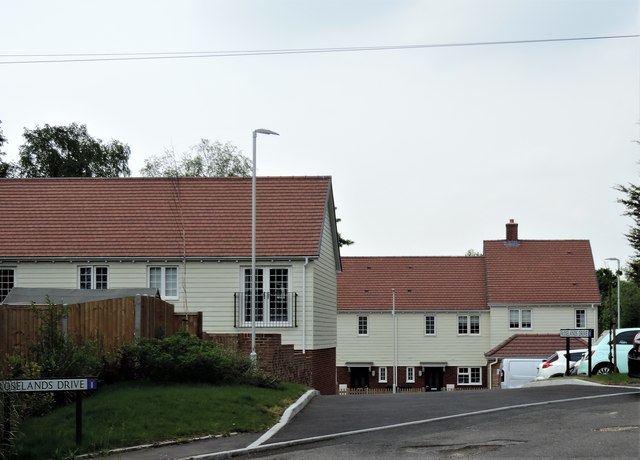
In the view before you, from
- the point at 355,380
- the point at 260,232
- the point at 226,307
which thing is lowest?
the point at 355,380

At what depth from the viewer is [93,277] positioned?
35.1 meters

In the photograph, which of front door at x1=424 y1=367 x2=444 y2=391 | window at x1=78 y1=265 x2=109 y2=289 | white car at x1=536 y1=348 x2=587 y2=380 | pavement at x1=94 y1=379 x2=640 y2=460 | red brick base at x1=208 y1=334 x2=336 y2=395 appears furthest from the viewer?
front door at x1=424 y1=367 x2=444 y2=391

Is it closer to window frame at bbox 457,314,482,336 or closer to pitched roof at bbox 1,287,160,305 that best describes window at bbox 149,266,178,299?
pitched roof at bbox 1,287,160,305

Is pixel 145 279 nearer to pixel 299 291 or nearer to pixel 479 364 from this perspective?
pixel 299 291

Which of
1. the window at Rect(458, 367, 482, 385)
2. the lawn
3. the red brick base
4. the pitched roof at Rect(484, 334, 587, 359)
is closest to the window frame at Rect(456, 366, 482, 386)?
the window at Rect(458, 367, 482, 385)

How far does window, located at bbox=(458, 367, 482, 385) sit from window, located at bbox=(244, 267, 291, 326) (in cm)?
3529

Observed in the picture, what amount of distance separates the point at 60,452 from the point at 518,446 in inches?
254

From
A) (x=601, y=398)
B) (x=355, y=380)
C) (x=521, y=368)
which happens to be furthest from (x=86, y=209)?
(x=355, y=380)

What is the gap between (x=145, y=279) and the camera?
34875 mm

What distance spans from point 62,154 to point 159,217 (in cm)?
3803

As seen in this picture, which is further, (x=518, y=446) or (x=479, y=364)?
(x=479, y=364)

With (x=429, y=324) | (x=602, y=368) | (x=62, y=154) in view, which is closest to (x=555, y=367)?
(x=602, y=368)

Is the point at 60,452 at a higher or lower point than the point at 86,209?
lower

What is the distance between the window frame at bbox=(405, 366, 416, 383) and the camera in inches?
2687
